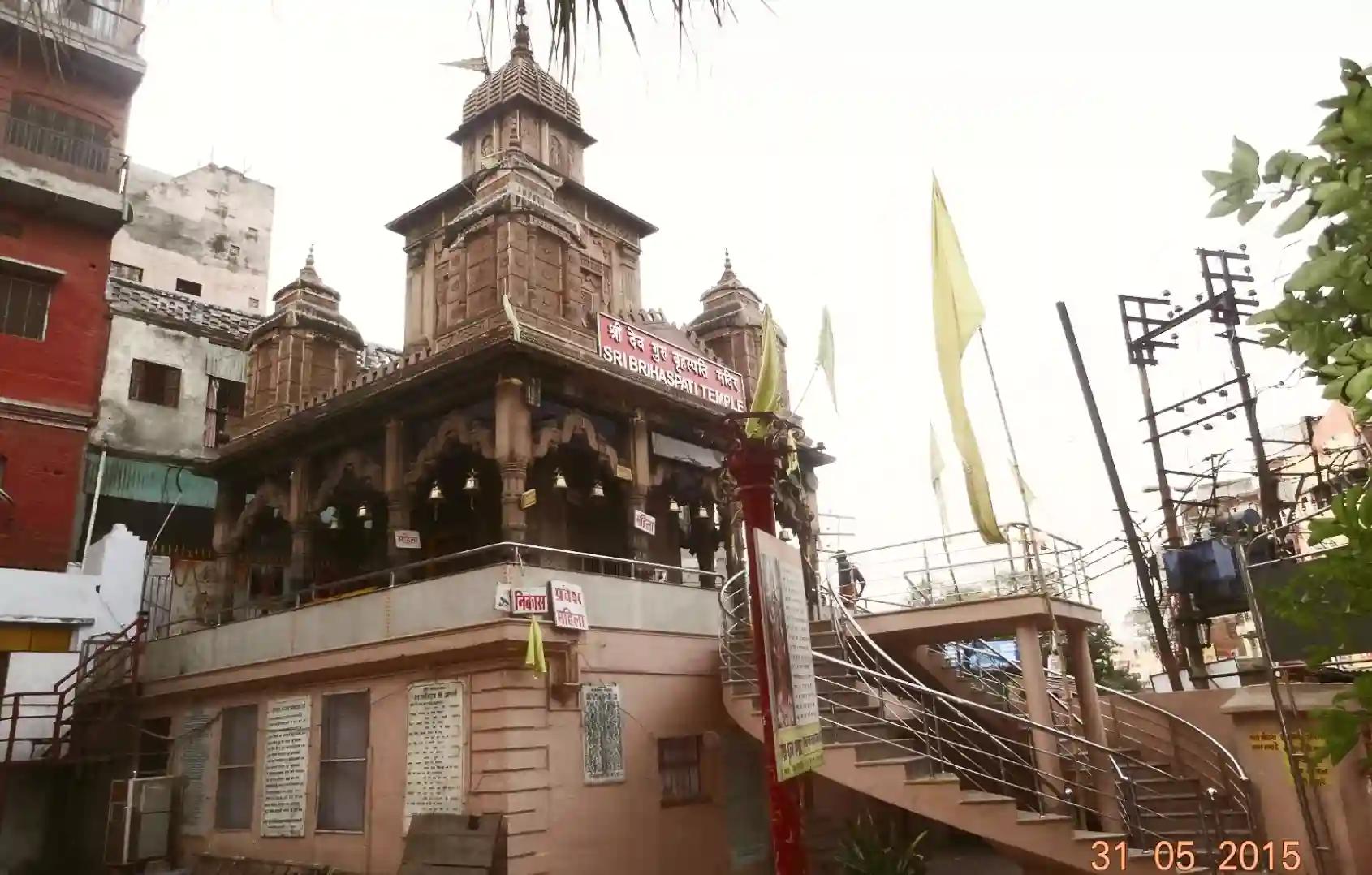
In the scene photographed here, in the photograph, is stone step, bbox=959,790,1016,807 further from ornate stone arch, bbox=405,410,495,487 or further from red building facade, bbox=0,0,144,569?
red building facade, bbox=0,0,144,569

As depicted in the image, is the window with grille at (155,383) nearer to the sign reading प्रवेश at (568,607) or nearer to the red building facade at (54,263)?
the red building facade at (54,263)

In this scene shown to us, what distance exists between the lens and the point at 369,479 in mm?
16375

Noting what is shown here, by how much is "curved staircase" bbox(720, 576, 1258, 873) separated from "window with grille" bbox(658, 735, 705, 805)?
85 cm

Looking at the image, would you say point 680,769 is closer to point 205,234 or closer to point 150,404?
point 150,404

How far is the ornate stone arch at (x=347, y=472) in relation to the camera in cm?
1625

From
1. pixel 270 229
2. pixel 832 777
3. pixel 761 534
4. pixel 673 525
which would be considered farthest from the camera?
pixel 270 229

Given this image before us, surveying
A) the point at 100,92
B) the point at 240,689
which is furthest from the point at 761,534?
the point at 100,92

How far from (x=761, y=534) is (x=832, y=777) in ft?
25.1

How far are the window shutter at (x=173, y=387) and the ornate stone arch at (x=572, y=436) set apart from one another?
1470cm

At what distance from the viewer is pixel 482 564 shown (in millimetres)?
19141

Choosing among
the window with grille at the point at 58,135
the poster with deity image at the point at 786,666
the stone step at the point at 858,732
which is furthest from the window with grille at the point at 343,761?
the window with grille at the point at 58,135

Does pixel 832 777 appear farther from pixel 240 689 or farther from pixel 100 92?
pixel 100 92
